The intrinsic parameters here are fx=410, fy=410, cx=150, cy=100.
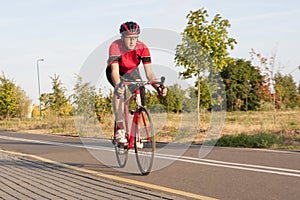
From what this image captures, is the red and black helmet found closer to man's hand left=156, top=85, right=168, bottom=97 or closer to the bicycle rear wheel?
man's hand left=156, top=85, right=168, bottom=97

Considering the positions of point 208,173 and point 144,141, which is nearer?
point 144,141

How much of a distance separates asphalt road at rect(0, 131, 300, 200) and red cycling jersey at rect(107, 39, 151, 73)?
1.72 metres

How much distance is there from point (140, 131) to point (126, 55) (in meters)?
1.19

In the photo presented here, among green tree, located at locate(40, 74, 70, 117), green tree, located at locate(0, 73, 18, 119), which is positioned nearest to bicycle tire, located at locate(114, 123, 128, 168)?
green tree, located at locate(40, 74, 70, 117)

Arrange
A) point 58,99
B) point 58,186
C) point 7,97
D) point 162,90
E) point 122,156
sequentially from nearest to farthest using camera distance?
point 58,186
point 162,90
point 122,156
point 58,99
point 7,97

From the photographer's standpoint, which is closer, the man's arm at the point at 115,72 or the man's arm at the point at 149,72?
the man's arm at the point at 115,72

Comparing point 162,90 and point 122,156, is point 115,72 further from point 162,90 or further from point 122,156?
point 122,156

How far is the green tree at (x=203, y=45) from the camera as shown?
15.0m

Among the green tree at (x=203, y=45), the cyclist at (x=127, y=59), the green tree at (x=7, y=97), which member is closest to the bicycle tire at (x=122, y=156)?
the cyclist at (x=127, y=59)

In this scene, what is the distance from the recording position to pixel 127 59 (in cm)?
631

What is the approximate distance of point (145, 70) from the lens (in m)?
6.36

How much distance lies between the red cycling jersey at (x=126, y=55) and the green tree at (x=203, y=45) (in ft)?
28.0

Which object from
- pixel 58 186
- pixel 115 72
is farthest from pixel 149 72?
pixel 58 186

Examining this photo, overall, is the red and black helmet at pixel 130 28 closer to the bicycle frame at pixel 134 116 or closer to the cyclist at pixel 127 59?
the cyclist at pixel 127 59
